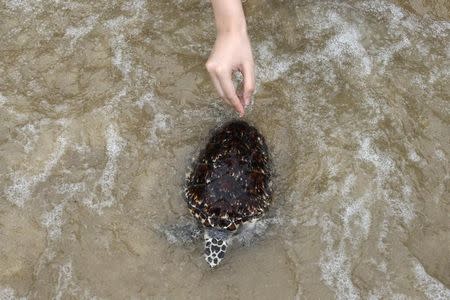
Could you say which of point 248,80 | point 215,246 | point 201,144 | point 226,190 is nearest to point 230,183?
point 226,190

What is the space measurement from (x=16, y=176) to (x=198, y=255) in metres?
1.51

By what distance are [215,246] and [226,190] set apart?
394 millimetres

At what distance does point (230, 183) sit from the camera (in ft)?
11.5

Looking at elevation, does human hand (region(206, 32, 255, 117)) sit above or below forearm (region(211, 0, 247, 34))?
below

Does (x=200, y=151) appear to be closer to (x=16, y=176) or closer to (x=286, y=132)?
(x=286, y=132)

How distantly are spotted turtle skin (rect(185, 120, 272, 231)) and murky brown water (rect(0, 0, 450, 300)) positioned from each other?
0.57ft

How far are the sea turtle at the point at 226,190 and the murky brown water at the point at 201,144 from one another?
157 millimetres

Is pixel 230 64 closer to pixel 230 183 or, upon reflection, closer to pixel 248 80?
pixel 248 80

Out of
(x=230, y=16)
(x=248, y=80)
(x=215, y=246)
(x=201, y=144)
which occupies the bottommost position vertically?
(x=215, y=246)

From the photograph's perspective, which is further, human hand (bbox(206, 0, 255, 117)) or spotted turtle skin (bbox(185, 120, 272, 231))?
spotted turtle skin (bbox(185, 120, 272, 231))

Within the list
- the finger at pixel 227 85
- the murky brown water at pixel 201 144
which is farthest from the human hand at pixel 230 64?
the murky brown water at pixel 201 144

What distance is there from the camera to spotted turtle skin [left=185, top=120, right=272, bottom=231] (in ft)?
11.4

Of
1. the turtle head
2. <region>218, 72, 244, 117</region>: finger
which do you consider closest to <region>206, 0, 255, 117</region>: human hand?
<region>218, 72, 244, 117</region>: finger

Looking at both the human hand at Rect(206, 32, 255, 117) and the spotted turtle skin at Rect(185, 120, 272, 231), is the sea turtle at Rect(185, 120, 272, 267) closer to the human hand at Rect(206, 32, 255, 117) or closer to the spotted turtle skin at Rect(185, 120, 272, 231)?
the spotted turtle skin at Rect(185, 120, 272, 231)
